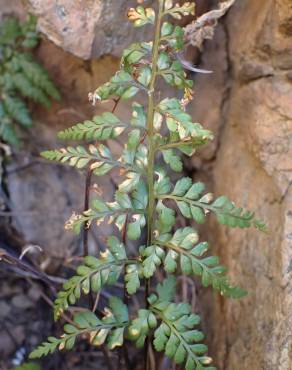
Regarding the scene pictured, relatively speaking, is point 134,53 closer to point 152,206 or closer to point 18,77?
point 152,206

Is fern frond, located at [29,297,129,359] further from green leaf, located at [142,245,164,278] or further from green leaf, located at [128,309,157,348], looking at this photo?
green leaf, located at [142,245,164,278]

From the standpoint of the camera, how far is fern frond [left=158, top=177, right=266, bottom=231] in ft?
5.66

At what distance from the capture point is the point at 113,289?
2.64m

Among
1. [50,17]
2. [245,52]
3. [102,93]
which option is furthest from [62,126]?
[102,93]

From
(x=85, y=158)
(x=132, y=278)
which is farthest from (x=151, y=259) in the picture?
(x=85, y=158)

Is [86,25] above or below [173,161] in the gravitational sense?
above

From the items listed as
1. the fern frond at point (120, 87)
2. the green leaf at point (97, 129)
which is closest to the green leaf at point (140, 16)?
the fern frond at point (120, 87)

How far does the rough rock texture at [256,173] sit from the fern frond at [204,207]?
0.30m

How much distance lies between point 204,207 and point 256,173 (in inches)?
21.8

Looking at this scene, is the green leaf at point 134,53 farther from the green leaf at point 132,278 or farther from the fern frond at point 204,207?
the green leaf at point 132,278

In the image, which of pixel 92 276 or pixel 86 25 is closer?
pixel 92 276

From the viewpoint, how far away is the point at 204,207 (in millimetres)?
1771

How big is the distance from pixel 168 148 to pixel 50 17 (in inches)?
32.1

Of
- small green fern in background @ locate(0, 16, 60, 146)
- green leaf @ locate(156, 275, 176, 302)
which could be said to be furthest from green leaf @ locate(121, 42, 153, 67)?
small green fern in background @ locate(0, 16, 60, 146)
